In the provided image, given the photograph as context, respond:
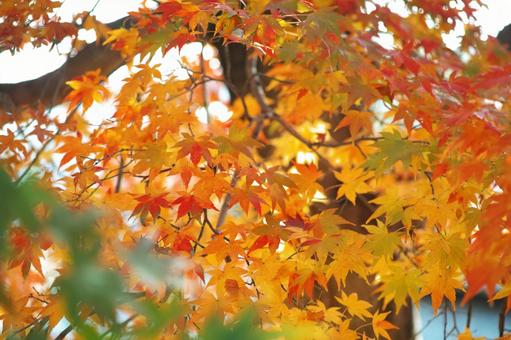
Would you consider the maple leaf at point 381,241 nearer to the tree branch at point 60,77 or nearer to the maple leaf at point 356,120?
the maple leaf at point 356,120

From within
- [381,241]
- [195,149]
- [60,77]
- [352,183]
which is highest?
[195,149]

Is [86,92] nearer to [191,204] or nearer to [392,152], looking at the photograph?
[191,204]

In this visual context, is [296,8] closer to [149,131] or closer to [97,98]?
[149,131]

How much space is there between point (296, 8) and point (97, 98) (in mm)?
867

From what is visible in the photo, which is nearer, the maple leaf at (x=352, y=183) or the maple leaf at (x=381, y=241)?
the maple leaf at (x=381, y=241)

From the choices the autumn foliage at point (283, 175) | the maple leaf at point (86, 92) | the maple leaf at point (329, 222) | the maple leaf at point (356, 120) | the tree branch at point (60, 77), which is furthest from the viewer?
the tree branch at point (60, 77)

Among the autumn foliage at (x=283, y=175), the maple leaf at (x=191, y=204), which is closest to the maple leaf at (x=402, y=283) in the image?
the autumn foliage at (x=283, y=175)

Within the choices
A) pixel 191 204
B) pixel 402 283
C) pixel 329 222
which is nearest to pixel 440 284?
pixel 402 283

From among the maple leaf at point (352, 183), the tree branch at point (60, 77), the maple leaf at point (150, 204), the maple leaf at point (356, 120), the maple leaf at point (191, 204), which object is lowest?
the tree branch at point (60, 77)

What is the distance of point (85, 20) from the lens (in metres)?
2.56

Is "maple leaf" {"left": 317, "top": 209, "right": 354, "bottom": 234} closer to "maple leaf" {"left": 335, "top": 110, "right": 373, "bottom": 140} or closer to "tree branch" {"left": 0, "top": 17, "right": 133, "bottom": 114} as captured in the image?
"maple leaf" {"left": 335, "top": 110, "right": 373, "bottom": 140}

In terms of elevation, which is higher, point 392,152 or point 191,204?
point 392,152

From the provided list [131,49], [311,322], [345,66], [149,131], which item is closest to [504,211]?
[311,322]

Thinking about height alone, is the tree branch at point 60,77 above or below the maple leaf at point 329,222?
below
